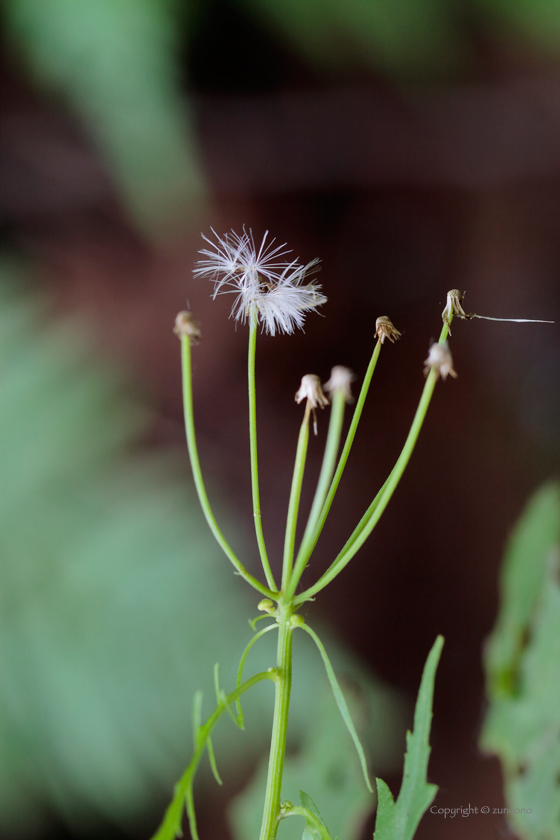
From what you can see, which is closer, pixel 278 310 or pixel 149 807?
pixel 278 310

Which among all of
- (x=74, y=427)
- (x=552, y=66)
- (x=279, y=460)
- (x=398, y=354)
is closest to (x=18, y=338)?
(x=74, y=427)

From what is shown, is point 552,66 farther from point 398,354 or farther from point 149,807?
point 149,807

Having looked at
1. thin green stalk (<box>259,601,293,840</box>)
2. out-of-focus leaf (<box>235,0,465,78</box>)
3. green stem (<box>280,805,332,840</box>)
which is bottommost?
green stem (<box>280,805,332,840</box>)

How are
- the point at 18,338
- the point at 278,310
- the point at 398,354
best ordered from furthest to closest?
the point at 18,338 → the point at 398,354 → the point at 278,310

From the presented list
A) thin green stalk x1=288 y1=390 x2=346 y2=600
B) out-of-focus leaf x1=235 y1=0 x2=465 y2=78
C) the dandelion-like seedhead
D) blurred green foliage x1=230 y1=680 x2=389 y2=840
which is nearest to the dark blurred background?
out-of-focus leaf x1=235 y1=0 x2=465 y2=78

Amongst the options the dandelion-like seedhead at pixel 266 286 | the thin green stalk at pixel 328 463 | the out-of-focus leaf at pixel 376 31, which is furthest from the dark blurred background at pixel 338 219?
the thin green stalk at pixel 328 463

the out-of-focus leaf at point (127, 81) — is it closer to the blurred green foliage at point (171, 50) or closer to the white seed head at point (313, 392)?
the blurred green foliage at point (171, 50)

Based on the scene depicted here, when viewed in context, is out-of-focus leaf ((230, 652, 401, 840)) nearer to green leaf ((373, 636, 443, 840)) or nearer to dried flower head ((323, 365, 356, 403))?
green leaf ((373, 636, 443, 840))
